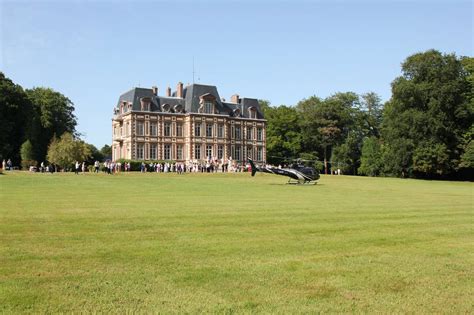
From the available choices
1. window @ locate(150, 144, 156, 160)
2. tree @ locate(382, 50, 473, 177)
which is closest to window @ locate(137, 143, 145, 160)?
window @ locate(150, 144, 156, 160)

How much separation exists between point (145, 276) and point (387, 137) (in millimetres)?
60126

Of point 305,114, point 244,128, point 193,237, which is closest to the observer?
point 193,237

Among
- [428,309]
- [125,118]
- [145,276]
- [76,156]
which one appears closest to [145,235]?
[145,276]

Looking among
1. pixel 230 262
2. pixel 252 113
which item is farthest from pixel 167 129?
pixel 230 262

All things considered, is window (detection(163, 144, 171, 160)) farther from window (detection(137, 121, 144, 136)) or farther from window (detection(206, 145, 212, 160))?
window (detection(206, 145, 212, 160))

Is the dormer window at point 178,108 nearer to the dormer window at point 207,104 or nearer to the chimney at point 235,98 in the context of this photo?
the dormer window at point 207,104

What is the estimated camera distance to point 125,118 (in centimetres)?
7562

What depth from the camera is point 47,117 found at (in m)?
74.3

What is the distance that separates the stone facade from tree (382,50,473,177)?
25.6m

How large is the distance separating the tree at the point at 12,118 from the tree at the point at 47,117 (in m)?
1.45

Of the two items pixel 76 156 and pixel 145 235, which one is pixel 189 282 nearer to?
pixel 145 235

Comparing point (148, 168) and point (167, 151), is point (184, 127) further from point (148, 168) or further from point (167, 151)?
point (148, 168)

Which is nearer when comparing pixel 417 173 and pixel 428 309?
pixel 428 309

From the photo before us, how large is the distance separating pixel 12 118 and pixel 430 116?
53.1 meters
